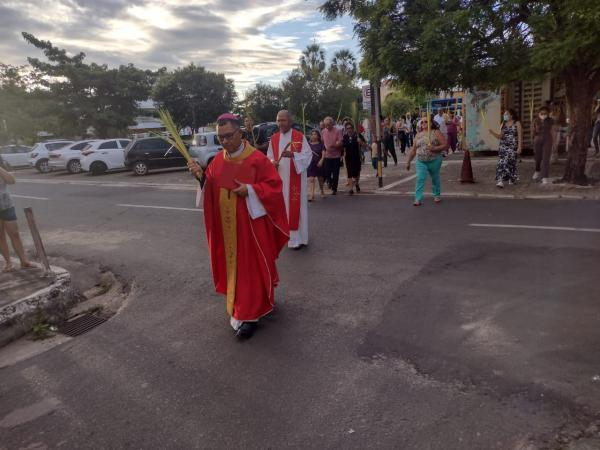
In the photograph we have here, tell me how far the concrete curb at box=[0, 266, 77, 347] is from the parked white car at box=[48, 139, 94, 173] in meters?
21.2

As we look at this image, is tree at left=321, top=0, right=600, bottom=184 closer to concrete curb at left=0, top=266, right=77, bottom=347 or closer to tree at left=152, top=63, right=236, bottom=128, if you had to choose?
concrete curb at left=0, top=266, right=77, bottom=347

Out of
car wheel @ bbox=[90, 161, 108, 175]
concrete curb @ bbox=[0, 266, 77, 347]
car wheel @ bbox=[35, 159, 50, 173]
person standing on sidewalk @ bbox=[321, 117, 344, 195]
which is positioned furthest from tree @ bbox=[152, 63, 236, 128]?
concrete curb @ bbox=[0, 266, 77, 347]

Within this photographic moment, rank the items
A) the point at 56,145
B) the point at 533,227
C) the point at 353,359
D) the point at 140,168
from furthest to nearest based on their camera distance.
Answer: the point at 56,145 → the point at 140,168 → the point at 533,227 → the point at 353,359

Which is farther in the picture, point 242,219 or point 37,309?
point 37,309

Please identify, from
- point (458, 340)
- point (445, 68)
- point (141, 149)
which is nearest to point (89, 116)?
point (141, 149)

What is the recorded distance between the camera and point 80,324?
5.10 m

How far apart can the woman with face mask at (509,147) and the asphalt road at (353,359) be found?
14.7 ft

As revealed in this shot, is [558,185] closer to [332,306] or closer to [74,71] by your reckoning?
[332,306]

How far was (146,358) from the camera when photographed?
4027 mm

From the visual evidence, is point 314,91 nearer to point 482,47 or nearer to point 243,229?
point 482,47

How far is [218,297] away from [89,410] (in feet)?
6.95

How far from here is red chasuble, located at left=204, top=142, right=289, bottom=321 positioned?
4.27 metres

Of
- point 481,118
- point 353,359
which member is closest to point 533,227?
point 353,359

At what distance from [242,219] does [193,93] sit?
123ft
